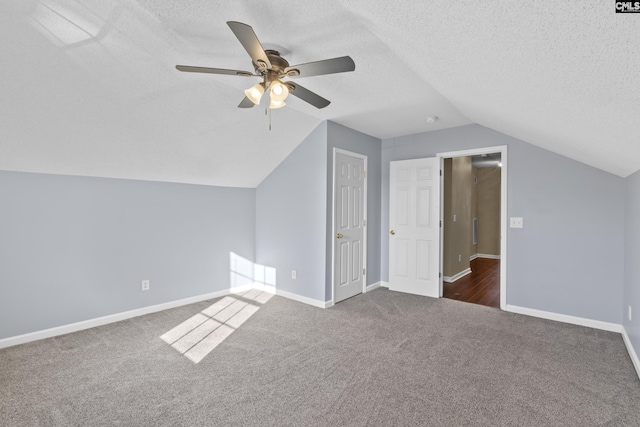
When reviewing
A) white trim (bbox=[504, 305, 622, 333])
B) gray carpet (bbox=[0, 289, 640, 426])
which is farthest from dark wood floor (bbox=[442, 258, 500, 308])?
gray carpet (bbox=[0, 289, 640, 426])

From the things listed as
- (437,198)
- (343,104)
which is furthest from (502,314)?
(343,104)

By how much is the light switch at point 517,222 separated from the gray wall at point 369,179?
1.85 meters

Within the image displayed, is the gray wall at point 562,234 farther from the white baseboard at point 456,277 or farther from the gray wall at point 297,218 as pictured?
the gray wall at point 297,218

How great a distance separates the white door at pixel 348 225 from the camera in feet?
13.5

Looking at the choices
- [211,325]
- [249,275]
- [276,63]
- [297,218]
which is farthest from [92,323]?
[276,63]

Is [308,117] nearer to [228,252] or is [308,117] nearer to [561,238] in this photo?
[228,252]

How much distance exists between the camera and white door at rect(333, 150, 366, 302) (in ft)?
13.5

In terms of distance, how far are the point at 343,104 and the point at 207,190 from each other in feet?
7.44

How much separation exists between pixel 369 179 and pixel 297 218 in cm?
132

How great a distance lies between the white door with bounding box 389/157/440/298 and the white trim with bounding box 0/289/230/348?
2.91 meters

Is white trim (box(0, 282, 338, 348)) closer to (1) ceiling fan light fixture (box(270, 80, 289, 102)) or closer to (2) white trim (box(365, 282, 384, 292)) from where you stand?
(2) white trim (box(365, 282, 384, 292))

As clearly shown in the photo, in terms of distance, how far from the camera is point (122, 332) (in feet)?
10.3

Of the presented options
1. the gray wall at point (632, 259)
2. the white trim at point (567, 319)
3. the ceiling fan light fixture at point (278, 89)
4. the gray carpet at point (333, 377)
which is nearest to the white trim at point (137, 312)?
the gray carpet at point (333, 377)

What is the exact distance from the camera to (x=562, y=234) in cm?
346
